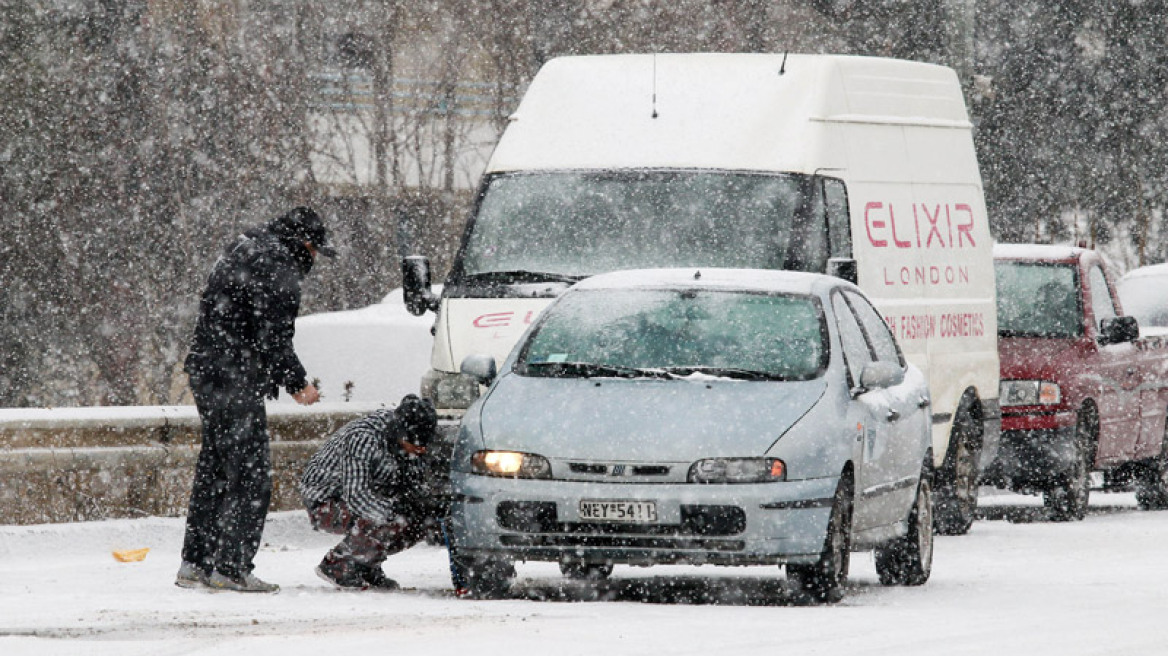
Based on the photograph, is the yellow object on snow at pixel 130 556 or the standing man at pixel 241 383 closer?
the standing man at pixel 241 383

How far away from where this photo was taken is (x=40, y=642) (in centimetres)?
879

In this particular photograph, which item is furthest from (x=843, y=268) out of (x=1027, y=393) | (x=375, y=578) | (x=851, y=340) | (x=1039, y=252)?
(x=1039, y=252)

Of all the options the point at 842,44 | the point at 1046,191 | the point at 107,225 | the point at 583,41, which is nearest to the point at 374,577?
the point at 107,225

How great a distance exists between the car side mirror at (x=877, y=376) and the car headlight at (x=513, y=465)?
160 centimetres

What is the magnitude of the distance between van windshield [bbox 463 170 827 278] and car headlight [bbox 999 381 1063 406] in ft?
14.2

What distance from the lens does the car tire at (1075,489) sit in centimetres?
1777

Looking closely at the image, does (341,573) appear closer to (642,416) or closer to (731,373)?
(642,416)

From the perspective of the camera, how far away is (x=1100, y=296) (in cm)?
1870

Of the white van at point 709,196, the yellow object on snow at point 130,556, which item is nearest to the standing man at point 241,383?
the yellow object on snow at point 130,556

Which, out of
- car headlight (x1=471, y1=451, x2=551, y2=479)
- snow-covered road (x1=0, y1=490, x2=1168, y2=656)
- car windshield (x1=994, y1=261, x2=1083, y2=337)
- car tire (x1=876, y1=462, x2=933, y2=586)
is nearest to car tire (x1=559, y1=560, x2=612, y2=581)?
snow-covered road (x1=0, y1=490, x2=1168, y2=656)

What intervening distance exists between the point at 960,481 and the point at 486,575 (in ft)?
20.4

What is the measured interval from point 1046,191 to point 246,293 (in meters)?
23.6

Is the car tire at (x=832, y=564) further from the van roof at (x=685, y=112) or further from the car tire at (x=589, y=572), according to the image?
the van roof at (x=685, y=112)

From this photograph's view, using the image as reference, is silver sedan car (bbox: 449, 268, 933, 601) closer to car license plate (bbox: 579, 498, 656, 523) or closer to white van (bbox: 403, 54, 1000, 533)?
car license plate (bbox: 579, 498, 656, 523)
